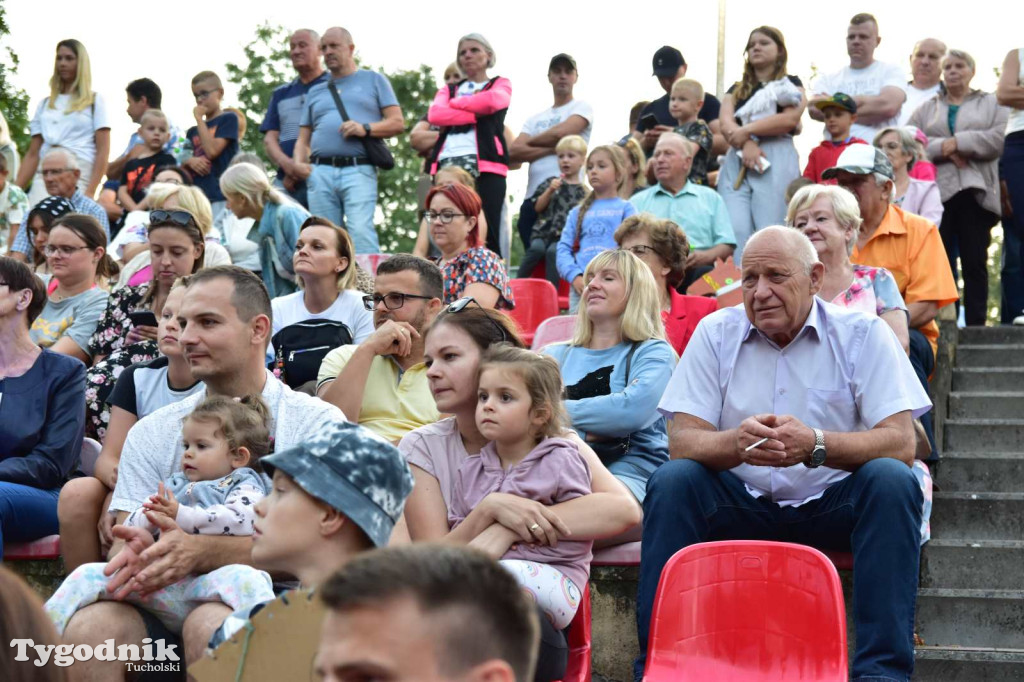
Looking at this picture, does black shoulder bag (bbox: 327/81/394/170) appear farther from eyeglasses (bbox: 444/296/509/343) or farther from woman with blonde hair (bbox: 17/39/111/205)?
eyeglasses (bbox: 444/296/509/343)

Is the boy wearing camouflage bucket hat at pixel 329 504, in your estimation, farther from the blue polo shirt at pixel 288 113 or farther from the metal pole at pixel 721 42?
the metal pole at pixel 721 42

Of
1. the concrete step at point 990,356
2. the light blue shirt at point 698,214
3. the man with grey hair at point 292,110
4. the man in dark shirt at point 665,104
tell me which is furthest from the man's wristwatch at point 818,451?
the man with grey hair at point 292,110

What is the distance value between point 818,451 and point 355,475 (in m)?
1.90

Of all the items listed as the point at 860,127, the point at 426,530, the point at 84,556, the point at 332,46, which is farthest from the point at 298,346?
the point at 860,127

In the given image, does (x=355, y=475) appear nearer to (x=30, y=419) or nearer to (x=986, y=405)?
(x=30, y=419)

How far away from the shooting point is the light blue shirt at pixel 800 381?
403 centimetres

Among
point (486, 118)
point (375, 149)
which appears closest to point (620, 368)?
point (486, 118)

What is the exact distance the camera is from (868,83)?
837 cm

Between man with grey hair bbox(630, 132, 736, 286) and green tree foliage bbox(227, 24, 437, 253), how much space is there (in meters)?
17.0

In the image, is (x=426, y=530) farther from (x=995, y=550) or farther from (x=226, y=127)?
(x=226, y=127)

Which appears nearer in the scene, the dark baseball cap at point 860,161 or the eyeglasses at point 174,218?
the dark baseball cap at point 860,161

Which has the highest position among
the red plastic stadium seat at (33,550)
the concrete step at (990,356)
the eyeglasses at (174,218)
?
the eyeglasses at (174,218)

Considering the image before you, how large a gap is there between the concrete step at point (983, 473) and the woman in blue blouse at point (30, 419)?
3.50 metres

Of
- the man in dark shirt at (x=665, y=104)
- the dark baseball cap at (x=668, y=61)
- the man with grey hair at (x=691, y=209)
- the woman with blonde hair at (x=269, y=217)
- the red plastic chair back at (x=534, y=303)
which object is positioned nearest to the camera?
the woman with blonde hair at (x=269, y=217)
